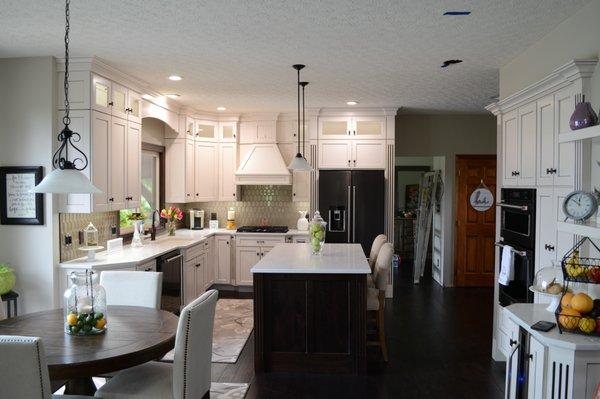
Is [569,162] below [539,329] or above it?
above

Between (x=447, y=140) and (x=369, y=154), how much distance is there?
154cm

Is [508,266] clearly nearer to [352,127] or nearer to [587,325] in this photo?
[587,325]

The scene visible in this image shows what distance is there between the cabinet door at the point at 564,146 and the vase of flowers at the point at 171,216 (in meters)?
4.69

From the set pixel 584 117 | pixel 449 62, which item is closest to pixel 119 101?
pixel 449 62

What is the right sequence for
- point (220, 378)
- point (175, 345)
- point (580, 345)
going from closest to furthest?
point (580, 345) < point (175, 345) < point (220, 378)

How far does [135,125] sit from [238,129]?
2.18 m

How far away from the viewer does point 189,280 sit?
549cm

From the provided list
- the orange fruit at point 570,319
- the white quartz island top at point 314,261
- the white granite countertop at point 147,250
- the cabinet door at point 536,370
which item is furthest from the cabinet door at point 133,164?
the orange fruit at point 570,319

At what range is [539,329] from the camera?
211cm

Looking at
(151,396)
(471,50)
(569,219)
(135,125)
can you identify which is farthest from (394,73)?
(151,396)

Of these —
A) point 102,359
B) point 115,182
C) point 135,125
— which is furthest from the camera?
point 135,125

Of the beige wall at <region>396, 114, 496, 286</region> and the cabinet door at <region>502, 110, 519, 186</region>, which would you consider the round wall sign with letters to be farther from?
the cabinet door at <region>502, 110, 519, 186</region>

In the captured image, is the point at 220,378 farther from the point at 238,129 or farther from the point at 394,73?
the point at 238,129

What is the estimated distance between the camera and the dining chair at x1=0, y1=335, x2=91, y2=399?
1.83m
